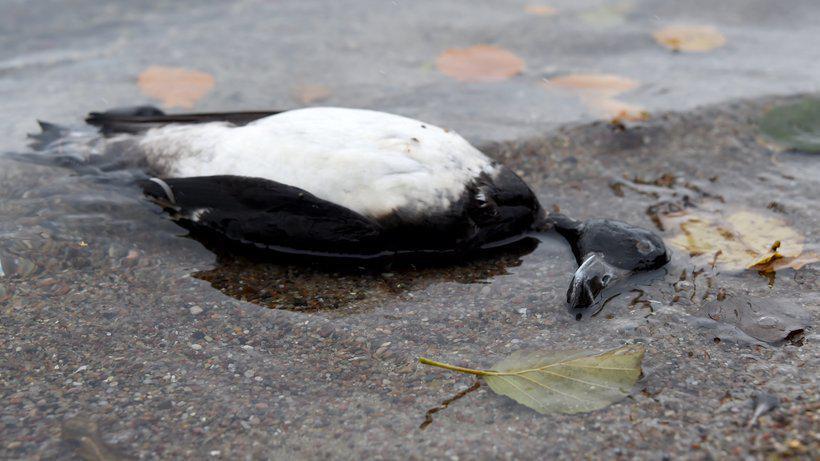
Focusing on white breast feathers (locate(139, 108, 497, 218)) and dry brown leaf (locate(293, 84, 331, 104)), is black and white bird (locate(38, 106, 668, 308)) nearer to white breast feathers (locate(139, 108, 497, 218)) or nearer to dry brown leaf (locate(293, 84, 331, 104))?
white breast feathers (locate(139, 108, 497, 218))

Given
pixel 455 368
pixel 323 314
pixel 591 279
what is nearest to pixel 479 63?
pixel 591 279

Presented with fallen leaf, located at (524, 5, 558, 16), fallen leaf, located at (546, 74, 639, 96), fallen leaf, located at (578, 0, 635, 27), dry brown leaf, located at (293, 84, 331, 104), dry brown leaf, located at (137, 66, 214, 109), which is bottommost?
fallen leaf, located at (546, 74, 639, 96)

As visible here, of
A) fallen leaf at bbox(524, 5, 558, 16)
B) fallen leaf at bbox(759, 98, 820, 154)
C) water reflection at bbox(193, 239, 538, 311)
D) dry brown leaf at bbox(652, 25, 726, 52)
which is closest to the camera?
water reflection at bbox(193, 239, 538, 311)

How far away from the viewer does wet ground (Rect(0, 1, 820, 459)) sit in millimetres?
1982

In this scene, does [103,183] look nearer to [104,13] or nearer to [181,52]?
[181,52]

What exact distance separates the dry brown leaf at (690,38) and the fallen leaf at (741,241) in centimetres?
183

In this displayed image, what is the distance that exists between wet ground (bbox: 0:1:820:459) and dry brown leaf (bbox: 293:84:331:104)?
0.19 ft

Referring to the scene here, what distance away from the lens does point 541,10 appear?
5.04 meters

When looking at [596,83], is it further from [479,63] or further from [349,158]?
[349,158]

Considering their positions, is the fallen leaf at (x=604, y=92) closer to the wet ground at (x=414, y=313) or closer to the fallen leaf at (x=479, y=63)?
the wet ground at (x=414, y=313)

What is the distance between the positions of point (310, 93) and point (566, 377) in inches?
98.0

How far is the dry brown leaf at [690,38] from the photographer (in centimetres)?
455

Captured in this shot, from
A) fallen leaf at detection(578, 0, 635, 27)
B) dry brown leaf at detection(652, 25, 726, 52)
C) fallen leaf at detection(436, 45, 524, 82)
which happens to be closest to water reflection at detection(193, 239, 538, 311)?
fallen leaf at detection(436, 45, 524, 82)

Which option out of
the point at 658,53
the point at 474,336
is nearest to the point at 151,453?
the point at 474,336
